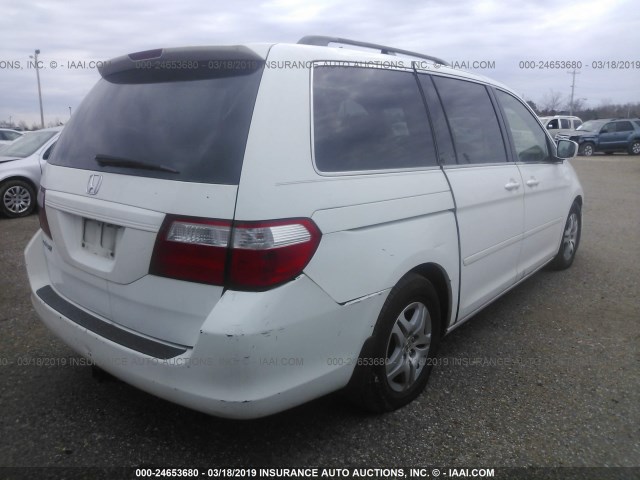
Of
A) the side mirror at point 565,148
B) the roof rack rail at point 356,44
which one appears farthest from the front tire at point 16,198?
the side mirror at point 565,148

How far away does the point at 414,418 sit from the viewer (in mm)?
2562

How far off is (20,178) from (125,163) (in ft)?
23.9

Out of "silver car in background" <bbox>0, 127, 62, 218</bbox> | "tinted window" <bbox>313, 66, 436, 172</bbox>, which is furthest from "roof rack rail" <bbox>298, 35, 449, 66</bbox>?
"silver car in background" <bbox>0, 127, 62, 218</bbox>

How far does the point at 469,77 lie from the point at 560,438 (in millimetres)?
2240

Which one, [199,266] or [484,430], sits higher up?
[199,266]

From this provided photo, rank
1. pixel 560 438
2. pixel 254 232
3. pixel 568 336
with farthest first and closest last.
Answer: pixel 568 336 < pixel 560 438 < pixel 254 232

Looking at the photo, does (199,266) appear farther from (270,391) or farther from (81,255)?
(81,255)

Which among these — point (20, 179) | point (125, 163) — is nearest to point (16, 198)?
point (20, 179)

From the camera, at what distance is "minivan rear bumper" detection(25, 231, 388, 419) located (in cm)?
180

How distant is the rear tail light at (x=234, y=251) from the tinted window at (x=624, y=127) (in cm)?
2653

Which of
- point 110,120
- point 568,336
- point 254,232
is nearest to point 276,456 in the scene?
point 254,232

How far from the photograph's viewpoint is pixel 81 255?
2.25 m

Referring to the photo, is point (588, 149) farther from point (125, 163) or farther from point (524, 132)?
point (125, 163)

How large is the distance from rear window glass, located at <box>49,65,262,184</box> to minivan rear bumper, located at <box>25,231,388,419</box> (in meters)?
0.50
